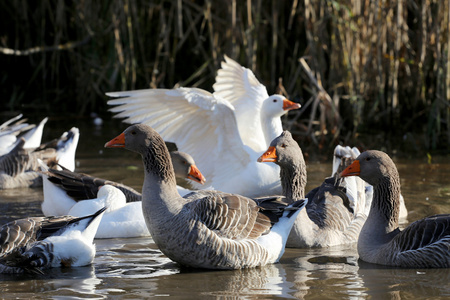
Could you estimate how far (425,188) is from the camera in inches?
376

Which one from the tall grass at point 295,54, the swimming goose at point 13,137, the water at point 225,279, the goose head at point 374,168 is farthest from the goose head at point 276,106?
the swimming goose at point 13,137

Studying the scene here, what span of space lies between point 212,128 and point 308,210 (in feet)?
6.15

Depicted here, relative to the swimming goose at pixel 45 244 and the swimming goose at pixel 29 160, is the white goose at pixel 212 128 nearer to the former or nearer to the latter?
the swimming goose at pixel 29 160

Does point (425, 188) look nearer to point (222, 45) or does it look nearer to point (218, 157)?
point (218, 157)

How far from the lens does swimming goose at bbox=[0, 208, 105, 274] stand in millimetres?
6070

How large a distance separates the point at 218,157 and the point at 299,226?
2312mm

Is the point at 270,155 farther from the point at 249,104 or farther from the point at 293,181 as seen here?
the point at 249,104

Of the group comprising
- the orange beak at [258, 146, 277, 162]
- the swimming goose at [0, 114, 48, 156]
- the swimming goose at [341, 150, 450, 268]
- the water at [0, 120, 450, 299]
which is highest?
the swimming goose at [0, 114, 48, 156]

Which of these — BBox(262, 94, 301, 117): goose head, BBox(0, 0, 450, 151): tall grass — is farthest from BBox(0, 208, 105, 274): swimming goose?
BBox(0, 0, 450, 151): tall grass

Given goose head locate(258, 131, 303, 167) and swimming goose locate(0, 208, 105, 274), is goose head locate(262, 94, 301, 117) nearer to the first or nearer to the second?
goose head locate(258, 131, 303, 167)

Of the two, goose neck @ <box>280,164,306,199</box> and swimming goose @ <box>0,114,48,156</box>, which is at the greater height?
swimming goose @ <box>0,114,48,156</box>

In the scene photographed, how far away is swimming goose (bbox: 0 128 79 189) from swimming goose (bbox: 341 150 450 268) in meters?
4.96

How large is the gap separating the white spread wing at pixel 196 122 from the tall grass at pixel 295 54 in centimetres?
274

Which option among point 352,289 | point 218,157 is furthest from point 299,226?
point 218,157
